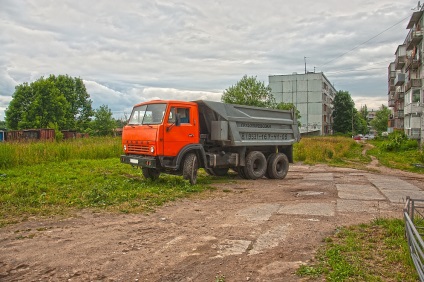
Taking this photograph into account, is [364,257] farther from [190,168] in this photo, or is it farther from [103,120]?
[103,120]

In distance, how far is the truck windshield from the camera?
10734 millimetres

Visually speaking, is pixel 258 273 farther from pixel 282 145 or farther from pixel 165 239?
pixel 282 145

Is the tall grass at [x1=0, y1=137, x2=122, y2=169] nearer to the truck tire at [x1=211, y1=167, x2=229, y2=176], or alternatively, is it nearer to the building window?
the truck tire at [x1=211, y1=167, x2=229, y2=176]

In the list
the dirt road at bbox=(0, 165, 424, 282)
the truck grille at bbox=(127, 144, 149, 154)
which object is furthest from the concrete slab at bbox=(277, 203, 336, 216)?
the truck grille at bbox=(127, 144, 149, 154)

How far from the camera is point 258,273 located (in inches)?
171

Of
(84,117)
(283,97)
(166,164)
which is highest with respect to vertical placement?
(283,97)

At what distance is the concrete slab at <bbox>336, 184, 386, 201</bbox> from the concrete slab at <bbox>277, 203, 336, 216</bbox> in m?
1.47

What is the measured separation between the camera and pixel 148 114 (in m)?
11.0

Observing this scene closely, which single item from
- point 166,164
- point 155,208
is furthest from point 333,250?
point 166,164

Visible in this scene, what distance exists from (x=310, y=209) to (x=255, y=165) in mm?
5789

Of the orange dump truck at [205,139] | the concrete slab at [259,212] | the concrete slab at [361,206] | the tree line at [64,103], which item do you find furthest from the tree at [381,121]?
the concrete slab at [259,212]

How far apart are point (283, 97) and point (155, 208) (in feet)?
230

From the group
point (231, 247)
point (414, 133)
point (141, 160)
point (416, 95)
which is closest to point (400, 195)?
point (231, 247)

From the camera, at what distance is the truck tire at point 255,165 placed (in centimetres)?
1310
